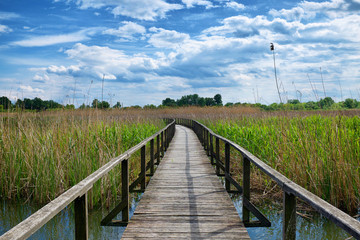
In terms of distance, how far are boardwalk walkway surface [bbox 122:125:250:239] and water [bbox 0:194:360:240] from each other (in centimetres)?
73

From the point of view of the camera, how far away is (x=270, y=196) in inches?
226

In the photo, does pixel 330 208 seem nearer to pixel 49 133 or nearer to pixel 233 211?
pixel 233 211

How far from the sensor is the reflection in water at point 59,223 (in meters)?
4.38

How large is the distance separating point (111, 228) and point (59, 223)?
95cm

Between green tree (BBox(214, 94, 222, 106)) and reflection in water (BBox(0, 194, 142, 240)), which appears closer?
reflection in water (BBox(0, 194, 142, 240))

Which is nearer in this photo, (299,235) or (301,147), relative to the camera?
(299,235)

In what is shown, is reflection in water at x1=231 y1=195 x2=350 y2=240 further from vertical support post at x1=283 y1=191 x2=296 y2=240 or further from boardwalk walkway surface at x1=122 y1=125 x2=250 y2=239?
vertical support post at x1=283 y1=191 x2=296 y2=240

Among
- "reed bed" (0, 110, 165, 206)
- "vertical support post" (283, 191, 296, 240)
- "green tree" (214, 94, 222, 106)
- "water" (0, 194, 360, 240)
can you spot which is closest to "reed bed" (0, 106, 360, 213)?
"reed bed" (0, 110, 165, 206)

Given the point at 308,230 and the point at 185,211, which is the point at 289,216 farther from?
the point at 308,230

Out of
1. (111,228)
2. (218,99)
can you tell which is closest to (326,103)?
(111,228)

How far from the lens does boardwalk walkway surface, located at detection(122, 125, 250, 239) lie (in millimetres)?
3373

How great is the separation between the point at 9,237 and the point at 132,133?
8400 mm

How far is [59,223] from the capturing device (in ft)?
15.6

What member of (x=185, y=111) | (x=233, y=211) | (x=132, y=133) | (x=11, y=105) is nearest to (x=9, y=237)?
(x=233, y=211)
